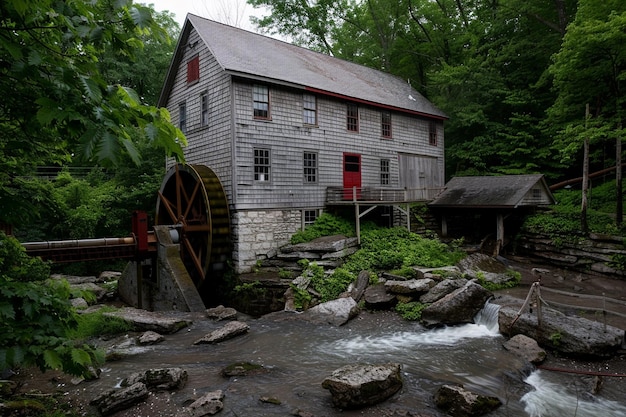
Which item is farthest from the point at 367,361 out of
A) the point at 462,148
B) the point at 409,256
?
the point at 462,148

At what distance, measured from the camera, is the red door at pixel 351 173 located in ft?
54.5

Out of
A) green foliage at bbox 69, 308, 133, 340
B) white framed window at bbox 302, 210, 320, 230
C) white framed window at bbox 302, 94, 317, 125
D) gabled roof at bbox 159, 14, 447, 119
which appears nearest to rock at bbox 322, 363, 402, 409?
green foliage at bbox 69, 308, 133, 340

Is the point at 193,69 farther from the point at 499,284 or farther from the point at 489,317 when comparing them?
the point at 499,284

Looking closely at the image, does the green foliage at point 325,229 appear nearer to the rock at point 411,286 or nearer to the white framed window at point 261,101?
the rock at point 411,286

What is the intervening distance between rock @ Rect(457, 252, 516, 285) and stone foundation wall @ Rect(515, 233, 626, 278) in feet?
7.00

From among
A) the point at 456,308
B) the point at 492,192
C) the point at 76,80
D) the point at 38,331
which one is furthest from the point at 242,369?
the point at 492,192

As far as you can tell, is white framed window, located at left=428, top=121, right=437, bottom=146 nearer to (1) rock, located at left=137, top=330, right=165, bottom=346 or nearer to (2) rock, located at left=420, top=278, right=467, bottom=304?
(2) rock, located at left=420, top=278, right=467, bottom=304

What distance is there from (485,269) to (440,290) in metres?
4.44

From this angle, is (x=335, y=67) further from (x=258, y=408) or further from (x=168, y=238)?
(x=258, y=408)

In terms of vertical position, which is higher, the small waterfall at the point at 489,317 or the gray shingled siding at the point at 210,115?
the gray shingled siding at the point at 210,115

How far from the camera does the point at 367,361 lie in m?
7.48

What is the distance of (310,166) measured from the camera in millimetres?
15531

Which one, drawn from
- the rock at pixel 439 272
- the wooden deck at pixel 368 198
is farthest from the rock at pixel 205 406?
the wooden deck at pixel 368 198

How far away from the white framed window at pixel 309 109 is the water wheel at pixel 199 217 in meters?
4.54
